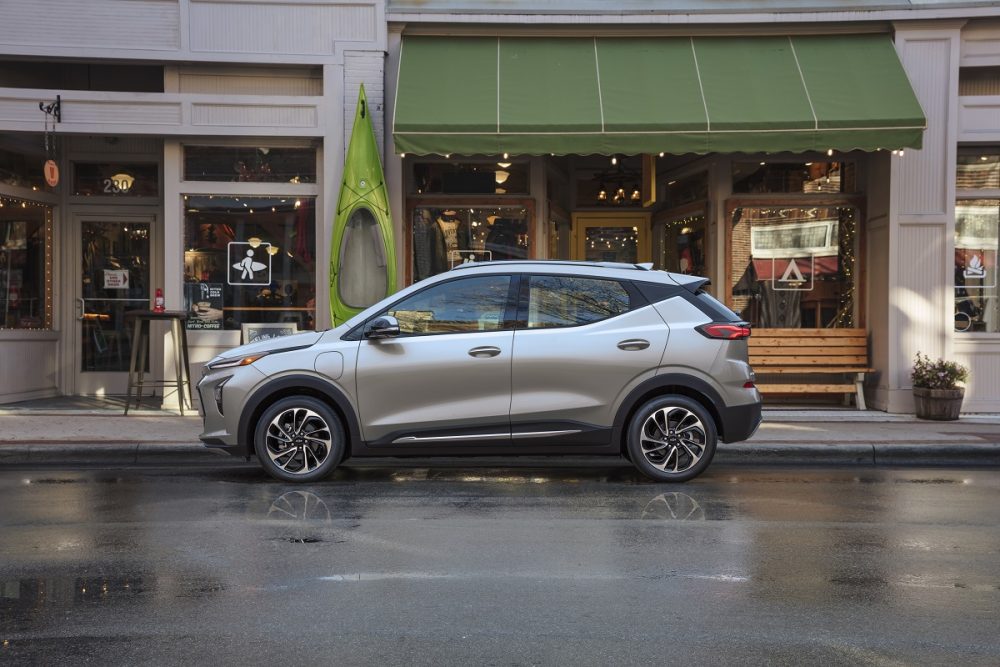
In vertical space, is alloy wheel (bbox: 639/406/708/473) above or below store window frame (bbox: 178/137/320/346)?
below

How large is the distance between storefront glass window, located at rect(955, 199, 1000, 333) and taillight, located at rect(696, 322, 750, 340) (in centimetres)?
597

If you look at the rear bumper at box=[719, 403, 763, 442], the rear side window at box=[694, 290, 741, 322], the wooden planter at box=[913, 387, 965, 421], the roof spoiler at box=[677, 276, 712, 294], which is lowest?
the wooden planter at box=[913, 387, 965, 421]

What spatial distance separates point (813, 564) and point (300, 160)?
886cm

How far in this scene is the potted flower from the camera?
38.2 ft

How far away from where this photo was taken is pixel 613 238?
1492 cm

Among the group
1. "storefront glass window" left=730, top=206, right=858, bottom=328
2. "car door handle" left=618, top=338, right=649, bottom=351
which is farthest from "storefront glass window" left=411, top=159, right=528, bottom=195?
"car door handle" left=618, top=338, right=649, bottom=351

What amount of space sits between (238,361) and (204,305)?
15.0 ft

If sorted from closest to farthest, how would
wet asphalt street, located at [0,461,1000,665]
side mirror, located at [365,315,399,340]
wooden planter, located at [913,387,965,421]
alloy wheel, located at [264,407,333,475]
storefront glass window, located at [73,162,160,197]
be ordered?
wet asphalt street, located at [0,461,1000,665] < side mirror, located at [365,315,399,340] < alloy wheel, located at [264,407,333,475] < wooden planter, located at [913,387,965,421] < storefront glass window, located at [73,162,160,197]

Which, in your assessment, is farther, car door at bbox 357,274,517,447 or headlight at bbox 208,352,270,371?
headlight at bbox 208,352,270,371

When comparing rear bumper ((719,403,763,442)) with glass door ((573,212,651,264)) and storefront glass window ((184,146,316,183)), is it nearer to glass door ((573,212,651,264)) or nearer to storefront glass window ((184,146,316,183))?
storefront glass window ((184,146,316,183))

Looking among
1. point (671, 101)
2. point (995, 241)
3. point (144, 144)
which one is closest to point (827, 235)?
point (995, 241)

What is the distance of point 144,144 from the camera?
13.6 meters

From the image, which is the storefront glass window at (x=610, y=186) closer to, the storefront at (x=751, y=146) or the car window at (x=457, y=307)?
the storefront at (x=751, y=146)

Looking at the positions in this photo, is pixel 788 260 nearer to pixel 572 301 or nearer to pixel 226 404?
pixel 572 301
